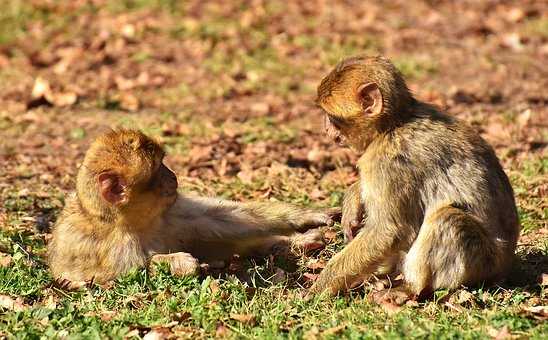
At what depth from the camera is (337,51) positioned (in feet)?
44.8

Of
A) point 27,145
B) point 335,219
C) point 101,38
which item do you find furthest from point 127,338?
point 101,38

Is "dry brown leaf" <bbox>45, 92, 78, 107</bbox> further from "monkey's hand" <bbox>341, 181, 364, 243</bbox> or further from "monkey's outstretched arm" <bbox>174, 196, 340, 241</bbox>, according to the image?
"monkey's hand" <bbox>341, 181, 364, 243</bbox>

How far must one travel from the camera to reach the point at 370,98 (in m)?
6.47

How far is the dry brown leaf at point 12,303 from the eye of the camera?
6.36 meters

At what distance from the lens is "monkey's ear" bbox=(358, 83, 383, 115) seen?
642 cm

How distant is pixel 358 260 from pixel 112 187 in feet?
5.71

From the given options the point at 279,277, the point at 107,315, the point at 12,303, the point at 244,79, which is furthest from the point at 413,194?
the point at 244,79

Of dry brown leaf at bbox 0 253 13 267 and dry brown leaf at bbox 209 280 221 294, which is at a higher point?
dry brown leaf at bbox 209 280 221 294

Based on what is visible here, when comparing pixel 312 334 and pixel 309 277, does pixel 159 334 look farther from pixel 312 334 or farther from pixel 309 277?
pixel 309 277

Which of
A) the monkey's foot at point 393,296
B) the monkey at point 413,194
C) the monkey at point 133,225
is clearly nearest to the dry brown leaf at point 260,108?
the monkey at point 133,225

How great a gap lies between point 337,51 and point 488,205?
752 cm

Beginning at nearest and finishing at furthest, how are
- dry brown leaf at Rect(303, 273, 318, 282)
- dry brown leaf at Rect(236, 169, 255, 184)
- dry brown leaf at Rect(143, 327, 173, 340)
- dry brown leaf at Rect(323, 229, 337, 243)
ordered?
dry brown leaf at Rect(143, 327, 173, 340) → dry brown leaf at Rect(303, 273, 318, 282) → dry brown leaf at Rect(323, 229, 337, 243) → dry brown leaf at Rect(236, 169, 255, 184)

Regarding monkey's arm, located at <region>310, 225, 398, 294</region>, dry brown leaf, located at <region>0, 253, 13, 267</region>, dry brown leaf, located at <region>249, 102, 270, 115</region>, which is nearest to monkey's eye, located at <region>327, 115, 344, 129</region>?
monkey's arm, located at <region>310, 225, 398, 294</region>

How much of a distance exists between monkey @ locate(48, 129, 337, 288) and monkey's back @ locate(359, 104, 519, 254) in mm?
1200
